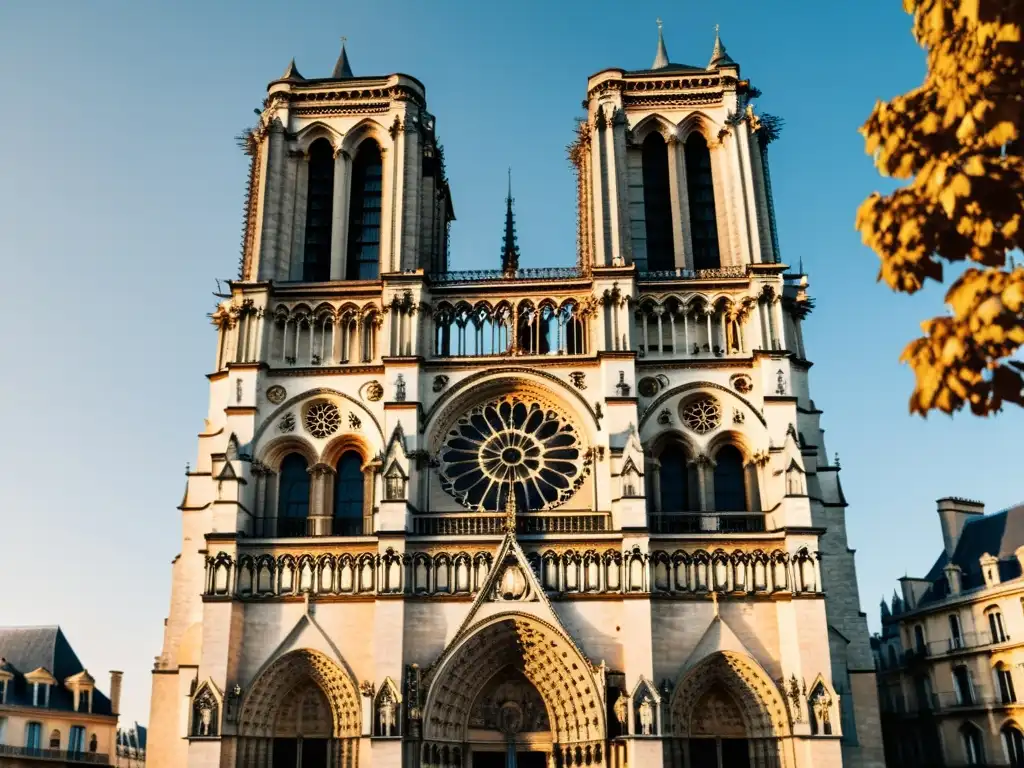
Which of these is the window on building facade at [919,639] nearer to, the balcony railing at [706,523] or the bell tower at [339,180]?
the balcony railing at [706,523]

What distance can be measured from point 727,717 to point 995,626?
462 inches

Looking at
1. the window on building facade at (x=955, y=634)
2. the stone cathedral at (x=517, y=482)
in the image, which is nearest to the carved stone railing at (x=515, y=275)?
the stone cathedral at (x=517, y=482)

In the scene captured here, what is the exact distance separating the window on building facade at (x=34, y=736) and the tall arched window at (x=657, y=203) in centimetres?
2543

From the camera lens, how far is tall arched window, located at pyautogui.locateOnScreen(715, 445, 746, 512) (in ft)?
98.7

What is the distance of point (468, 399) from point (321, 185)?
30.7 feet

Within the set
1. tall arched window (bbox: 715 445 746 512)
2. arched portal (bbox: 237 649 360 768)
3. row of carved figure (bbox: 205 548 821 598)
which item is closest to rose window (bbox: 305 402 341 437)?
row of carved figure (bbox: 205 548 821 598)

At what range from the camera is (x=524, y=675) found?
92.1 ft

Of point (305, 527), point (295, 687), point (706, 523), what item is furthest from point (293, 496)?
point (706, 523)

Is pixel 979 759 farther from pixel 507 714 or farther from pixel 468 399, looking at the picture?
pixel 468 399

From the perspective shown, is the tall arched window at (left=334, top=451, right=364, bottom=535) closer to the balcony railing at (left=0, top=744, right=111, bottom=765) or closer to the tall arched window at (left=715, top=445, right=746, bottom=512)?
the tall arched window at (left=715, top=445, right=746, bottom=512)

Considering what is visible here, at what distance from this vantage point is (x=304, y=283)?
32.4 metres

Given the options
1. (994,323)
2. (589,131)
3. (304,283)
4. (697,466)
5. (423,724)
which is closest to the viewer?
(994,323)

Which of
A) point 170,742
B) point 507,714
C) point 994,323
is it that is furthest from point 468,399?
point 994,323

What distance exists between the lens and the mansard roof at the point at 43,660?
3709 centimetres
